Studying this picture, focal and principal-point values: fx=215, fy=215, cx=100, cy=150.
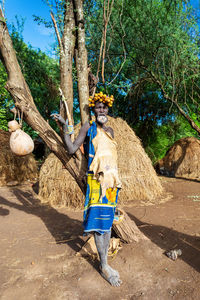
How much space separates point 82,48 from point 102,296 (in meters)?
2.83

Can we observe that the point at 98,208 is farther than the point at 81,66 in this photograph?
No

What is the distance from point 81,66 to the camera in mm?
2801

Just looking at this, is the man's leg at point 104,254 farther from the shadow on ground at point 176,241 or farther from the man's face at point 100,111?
the man's face at point 100,111

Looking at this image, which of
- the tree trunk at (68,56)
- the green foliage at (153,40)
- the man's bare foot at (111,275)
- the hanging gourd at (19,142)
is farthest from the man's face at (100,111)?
the green foliage at (153,40)

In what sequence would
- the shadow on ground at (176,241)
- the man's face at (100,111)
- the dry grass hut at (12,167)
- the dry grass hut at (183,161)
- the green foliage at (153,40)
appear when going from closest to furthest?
the man's face at (100,111) < the shadow on ground at (176,241) < the green foliage at (153,40) < the dry grass hut at (12,167) < the dry grass hut at (183,161)

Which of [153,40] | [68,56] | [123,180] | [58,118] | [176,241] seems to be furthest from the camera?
Answer: [153,40]

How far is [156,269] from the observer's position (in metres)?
2.32

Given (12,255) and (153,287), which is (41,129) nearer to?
(12,255)

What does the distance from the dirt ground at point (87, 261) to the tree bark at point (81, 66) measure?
5.69 feet

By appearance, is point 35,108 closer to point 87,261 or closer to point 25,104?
point 25,104

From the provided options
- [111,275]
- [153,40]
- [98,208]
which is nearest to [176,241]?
[111,275]

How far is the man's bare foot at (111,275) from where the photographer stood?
6.91ft

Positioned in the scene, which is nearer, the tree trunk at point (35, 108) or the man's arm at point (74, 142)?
the man's arm at point (74, 142)

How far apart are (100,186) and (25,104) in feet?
4.16
